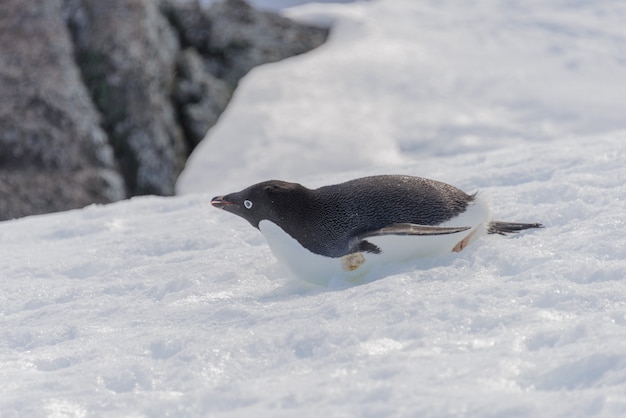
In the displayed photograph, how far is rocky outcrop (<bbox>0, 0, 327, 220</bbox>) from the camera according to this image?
765cm

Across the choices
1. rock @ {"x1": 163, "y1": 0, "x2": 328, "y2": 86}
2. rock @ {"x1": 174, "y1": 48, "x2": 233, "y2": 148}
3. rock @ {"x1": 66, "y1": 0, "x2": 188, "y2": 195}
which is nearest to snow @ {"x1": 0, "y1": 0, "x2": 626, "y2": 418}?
rock @ {"x1": 66, "y1": 0, "x2": 188, "y2": 195}

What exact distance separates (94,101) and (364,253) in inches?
218

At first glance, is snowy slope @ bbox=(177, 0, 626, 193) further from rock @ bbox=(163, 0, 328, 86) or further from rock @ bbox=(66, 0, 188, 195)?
rock @ bbox=(66, 0, 188, 195)

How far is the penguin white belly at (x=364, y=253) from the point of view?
10.7 feet

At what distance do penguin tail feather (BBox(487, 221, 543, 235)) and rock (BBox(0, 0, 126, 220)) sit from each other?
4890mm

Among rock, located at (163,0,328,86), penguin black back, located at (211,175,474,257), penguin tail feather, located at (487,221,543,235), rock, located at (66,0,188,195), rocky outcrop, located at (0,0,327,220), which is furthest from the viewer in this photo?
rock, located at (163,0,328,86)

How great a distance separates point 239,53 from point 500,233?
646cm

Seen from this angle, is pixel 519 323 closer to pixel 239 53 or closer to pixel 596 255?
pixel 596 255

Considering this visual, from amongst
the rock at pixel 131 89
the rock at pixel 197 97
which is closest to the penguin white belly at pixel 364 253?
the rock at pixel 131 89

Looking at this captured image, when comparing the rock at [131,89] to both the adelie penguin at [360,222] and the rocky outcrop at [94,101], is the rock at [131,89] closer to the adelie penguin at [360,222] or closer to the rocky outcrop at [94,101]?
the rocky outcrop at [94,101]

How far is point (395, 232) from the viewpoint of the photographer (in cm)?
320

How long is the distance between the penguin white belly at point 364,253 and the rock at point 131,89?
15.9 ft

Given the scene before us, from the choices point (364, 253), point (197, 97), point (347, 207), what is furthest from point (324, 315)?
point (197, 97)

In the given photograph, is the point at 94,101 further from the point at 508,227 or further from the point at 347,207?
the point at 508,227
